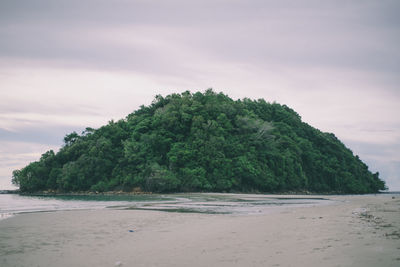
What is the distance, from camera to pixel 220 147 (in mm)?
53000

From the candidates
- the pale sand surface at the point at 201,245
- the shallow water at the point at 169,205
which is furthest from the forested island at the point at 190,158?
the pale sand surface at the point at 201,245

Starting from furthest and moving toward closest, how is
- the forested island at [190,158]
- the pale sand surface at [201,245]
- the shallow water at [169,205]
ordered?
the forested island at [190,158] < the shallow water at [169,205] < the pale sand surface at [201,245]

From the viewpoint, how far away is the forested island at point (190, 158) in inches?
2036

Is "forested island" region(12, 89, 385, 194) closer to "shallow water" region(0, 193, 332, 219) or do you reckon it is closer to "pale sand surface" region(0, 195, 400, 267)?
"shallow water" region(0, 193, 332, 219)

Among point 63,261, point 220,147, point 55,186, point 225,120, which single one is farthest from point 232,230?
point 55,186

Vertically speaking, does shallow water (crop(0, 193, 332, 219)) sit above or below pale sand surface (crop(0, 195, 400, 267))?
below

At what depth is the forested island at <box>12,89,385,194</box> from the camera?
51.7 metres

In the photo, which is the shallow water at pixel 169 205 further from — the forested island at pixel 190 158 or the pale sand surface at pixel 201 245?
the forested island at pixel 190 158

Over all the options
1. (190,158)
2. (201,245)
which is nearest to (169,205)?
(201,245)

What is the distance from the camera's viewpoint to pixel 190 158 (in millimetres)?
52812

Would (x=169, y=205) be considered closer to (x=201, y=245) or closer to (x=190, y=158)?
(x=201, y=245)

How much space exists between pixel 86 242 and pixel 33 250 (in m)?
1.20

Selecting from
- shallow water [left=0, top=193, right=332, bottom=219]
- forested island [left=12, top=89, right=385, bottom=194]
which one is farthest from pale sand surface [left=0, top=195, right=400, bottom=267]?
forested island [left=12, top=89, right=385, bottom=194]

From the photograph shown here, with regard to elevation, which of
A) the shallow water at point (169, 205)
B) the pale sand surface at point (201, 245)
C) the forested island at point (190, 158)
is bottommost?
the shallow water at point (169, 205)
